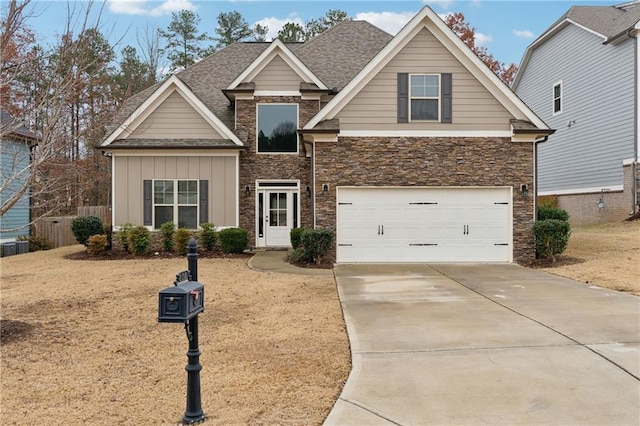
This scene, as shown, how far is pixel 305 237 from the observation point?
1288 cm

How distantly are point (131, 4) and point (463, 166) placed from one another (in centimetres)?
930

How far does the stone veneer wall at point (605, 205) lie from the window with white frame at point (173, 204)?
54.7ft

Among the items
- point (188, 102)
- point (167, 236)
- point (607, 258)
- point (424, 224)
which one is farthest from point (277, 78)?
point (607, 258)

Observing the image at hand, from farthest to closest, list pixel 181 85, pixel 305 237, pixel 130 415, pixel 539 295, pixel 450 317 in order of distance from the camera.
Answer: pixel 181 85
pixel 305 237
pixel 539 295
pixel 450 317
pixel 130 415

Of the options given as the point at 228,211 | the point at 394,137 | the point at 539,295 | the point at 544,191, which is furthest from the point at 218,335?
the point at 544,191

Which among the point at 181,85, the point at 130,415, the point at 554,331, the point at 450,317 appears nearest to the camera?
the point at 130,415

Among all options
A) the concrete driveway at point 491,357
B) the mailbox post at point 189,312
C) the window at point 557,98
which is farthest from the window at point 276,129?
the window at point 557,98

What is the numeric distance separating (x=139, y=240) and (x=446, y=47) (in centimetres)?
1077

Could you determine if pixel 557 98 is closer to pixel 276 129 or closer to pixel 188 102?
pixel 276 129

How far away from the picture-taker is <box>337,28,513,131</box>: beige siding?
44.5ft

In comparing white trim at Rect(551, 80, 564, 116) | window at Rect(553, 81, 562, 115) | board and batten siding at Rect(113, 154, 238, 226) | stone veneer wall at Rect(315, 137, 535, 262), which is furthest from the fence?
window at Rect(553, 81, 562, 115)

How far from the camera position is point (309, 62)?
64.7 feet

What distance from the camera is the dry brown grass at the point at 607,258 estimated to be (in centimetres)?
1016

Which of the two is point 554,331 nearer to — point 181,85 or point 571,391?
point 571,391
